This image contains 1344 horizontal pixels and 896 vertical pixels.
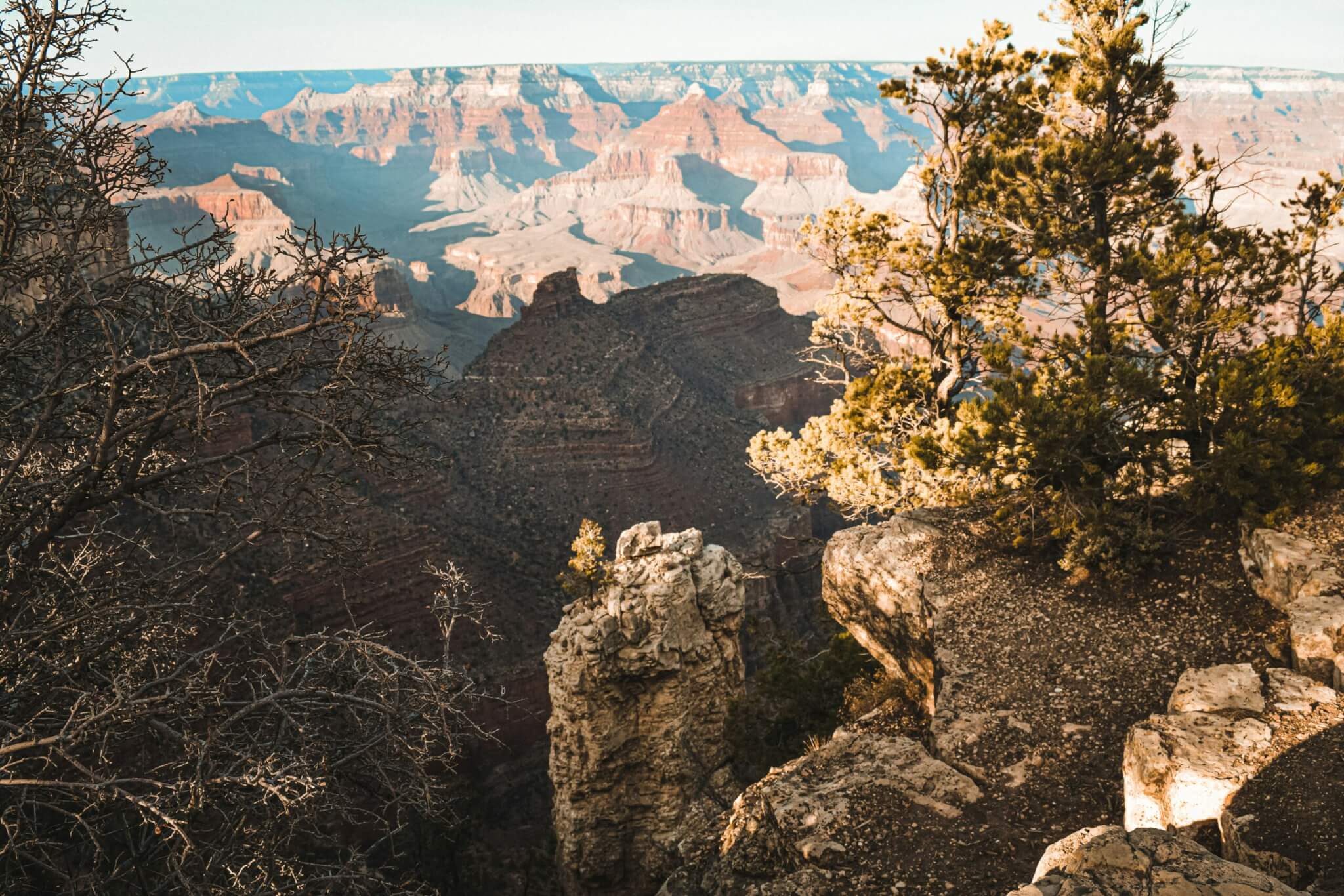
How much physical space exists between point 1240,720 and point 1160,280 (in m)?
6.49

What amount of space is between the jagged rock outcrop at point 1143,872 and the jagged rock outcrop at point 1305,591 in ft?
13.2

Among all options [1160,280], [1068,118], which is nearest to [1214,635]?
[1160,280]

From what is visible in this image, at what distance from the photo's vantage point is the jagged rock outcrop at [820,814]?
849 cm

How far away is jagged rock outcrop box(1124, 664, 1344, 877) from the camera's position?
7531 mm

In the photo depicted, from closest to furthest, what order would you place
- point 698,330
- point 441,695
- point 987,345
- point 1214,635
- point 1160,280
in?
point 441,695, point 1214,635, point 1160,280, point 987,345, point 698,330

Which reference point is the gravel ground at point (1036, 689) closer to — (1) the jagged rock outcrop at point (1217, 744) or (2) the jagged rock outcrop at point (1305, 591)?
(2) the jagged rock outcrop at point (1305, 591)

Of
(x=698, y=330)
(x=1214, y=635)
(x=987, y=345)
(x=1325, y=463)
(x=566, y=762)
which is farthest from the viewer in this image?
(x=698, y=330)

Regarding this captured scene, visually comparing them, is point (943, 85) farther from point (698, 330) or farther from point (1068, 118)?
point (698, 330)

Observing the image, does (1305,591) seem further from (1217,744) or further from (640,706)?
(640,706)

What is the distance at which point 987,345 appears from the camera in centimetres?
1381

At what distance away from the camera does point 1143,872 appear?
570cm

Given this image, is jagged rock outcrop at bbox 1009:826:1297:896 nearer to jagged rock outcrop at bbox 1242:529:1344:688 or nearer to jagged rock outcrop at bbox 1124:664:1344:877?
jagged rock outcrop at bbox 1124:664:1344:877

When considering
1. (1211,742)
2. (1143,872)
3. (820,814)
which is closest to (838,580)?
(820,814)

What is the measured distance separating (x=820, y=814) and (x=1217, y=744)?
382cm
